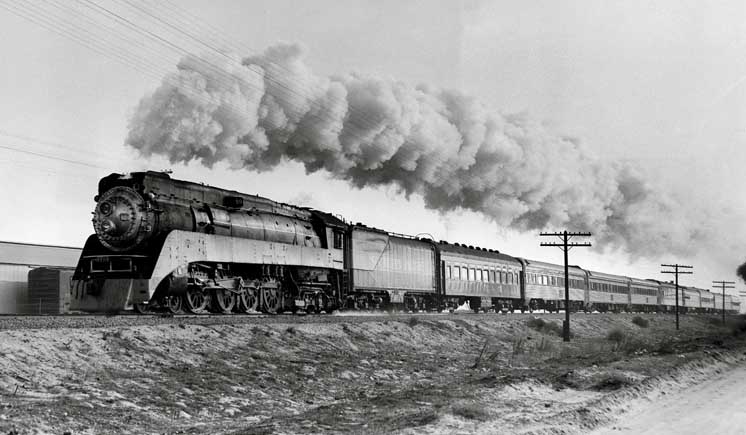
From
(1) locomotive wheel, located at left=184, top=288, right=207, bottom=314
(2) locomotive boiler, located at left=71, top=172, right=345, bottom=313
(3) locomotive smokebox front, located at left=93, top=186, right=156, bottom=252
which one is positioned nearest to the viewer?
(2) locomotive boiler, located at left=71, top=172, right=345, bottom=313

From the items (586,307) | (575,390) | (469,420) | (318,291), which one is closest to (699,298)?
(586,307)

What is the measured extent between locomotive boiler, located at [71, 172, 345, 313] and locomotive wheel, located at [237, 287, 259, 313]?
0.09ft

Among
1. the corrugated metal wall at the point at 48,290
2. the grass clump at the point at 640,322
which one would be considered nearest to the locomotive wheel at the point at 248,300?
the corrugated metal wall at the point at 48,290

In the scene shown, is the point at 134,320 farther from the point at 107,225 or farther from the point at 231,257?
the point at 231,257

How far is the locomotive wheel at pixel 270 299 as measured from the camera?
69.6ft

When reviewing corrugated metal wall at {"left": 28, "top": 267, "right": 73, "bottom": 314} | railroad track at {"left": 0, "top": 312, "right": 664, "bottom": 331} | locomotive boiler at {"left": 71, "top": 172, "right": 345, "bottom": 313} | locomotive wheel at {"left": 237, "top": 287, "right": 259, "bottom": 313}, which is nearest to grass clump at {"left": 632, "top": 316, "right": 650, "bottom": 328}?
locomotive boiler at {"left": 71, "top": 172, "right": 345, "bottom": 313}

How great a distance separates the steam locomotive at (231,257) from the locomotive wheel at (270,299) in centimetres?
3

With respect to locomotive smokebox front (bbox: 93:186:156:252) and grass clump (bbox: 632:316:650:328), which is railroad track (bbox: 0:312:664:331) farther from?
grass clump (bbox: 632:316:650:328)

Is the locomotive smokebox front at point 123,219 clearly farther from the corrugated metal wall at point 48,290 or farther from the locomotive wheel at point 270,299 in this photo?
the corrugated metal wall at point 48,290

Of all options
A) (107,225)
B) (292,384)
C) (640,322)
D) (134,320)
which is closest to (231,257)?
(107,225)

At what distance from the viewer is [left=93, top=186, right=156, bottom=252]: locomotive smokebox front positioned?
1758 centimetres

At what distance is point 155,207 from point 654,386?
11.8m

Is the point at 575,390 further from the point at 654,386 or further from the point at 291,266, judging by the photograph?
the point at 291,266

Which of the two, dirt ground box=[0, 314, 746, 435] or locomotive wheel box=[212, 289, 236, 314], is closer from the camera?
dirt ground box=[0, 314, 746, 435]
